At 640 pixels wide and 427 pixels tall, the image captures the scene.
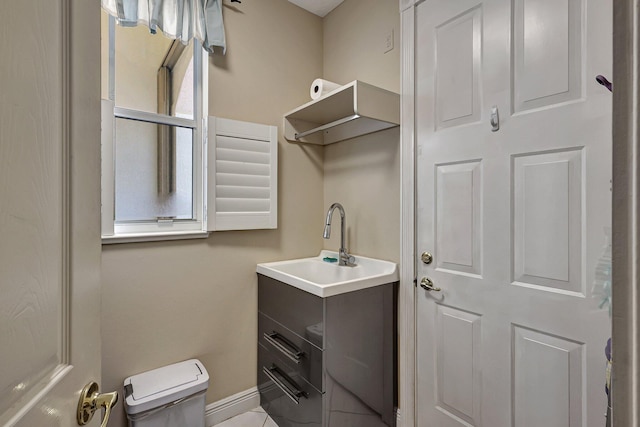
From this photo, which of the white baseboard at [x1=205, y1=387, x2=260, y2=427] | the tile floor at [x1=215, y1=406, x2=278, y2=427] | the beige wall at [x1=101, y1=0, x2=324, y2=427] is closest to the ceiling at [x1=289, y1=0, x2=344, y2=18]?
the beige wall at [x1=101, y1=0, x2=324, y2=427]

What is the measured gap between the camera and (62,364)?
493 mm

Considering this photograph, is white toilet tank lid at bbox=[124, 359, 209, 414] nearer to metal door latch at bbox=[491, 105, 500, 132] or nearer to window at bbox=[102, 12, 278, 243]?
window at bbox=[102, 12, 278, 243]

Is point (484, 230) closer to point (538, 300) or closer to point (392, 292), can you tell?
point (538, 300)

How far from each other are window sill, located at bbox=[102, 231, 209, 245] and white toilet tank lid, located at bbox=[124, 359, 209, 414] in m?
0.69

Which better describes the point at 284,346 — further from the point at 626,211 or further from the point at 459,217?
the point at 626,211

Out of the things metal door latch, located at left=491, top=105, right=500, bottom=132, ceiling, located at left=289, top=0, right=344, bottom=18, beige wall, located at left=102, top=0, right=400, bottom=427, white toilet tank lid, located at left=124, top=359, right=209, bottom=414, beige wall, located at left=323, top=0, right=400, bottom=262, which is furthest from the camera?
ceiling, located at left=289, top=0, right=344, bottom=18

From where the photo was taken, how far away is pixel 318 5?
2.17m

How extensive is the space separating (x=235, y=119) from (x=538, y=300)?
179cm

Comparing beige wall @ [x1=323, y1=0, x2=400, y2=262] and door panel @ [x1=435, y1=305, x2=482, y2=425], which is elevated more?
beige wall @ [x1=323, y1=0, x2=400, y2=262]

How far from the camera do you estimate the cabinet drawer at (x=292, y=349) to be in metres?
1.49

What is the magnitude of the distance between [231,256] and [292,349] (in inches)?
26.0

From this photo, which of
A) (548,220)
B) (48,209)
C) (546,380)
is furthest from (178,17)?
(546,380)

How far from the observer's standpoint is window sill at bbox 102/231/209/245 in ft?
4.98

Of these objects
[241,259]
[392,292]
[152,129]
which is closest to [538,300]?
[392,292]
